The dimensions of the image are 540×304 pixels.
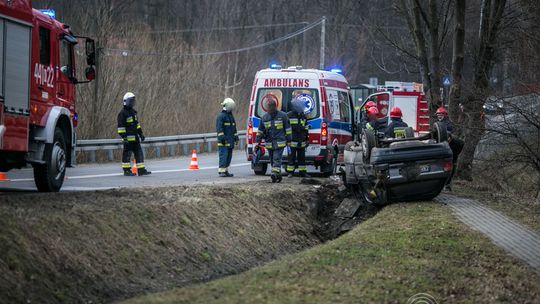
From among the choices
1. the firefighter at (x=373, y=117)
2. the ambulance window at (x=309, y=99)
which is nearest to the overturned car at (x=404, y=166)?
the firefighter at (x=373, y=117)

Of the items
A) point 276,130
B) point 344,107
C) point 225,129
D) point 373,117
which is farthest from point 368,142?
point 344,107

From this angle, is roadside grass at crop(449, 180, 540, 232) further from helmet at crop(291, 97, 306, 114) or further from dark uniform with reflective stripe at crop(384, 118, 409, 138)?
helmet at crop(291, 97, 306, 114)

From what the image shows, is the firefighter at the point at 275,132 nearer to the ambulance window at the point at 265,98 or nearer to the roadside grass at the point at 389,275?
the ambulance window at the point at 265,98

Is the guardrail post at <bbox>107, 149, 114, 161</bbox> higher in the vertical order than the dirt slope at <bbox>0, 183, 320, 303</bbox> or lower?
higher

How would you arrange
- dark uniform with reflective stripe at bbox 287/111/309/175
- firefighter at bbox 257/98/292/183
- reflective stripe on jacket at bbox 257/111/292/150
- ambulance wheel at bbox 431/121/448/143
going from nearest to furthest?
ambulance wheel at bbox 431/121/448/143 → firefighter at bbox 257/98/292/183 → reflective stripe on jacket at bbox 257/111/292/150 → dark uniform with reflective stripe at bbox 287/111/309/175

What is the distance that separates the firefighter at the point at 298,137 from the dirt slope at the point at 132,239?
12.3ft

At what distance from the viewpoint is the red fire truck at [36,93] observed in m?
11.7

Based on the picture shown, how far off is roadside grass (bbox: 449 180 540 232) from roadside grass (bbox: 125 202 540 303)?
79.8 inches

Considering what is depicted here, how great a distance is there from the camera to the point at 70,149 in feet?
46.3

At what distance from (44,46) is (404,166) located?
606cm

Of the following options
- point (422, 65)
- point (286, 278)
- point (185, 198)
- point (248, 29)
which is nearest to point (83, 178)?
point (185, 198)

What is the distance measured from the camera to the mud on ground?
28.9 feet

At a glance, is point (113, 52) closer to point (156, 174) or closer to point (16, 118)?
point (156, 174)

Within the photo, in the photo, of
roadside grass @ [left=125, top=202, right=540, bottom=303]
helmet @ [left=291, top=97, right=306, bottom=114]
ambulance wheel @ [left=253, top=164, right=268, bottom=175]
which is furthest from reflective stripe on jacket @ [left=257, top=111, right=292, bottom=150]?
roadside grass @ [left=125, top=202, right=540, bottom=303]
